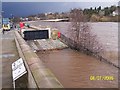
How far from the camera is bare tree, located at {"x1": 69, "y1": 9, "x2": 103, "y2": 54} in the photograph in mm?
34875

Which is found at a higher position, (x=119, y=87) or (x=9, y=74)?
(x=9, y=74)

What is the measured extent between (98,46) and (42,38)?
787 centimetres

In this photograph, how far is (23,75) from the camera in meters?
5.74

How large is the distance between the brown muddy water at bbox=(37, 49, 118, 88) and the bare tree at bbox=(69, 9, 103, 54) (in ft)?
9.89

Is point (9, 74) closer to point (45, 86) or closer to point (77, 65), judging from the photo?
point (45, 86)

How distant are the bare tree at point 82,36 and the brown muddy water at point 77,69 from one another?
A: 302cm

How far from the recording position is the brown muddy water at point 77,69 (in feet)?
54.8

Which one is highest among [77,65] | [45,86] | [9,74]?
[45,86]

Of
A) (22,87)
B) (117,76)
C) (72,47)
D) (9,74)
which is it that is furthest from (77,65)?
(22,87)

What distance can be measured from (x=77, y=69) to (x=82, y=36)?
17.1 m

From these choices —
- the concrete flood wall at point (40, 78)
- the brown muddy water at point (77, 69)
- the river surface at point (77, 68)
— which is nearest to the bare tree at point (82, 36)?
the river surface at point (77, 68)

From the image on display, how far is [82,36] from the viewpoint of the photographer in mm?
39812

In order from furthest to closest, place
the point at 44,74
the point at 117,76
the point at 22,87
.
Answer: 1. the point at 117,76
2. the point at 22,87
3. the point at 44,74

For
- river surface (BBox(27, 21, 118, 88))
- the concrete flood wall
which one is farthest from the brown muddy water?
the concrete flood wall
